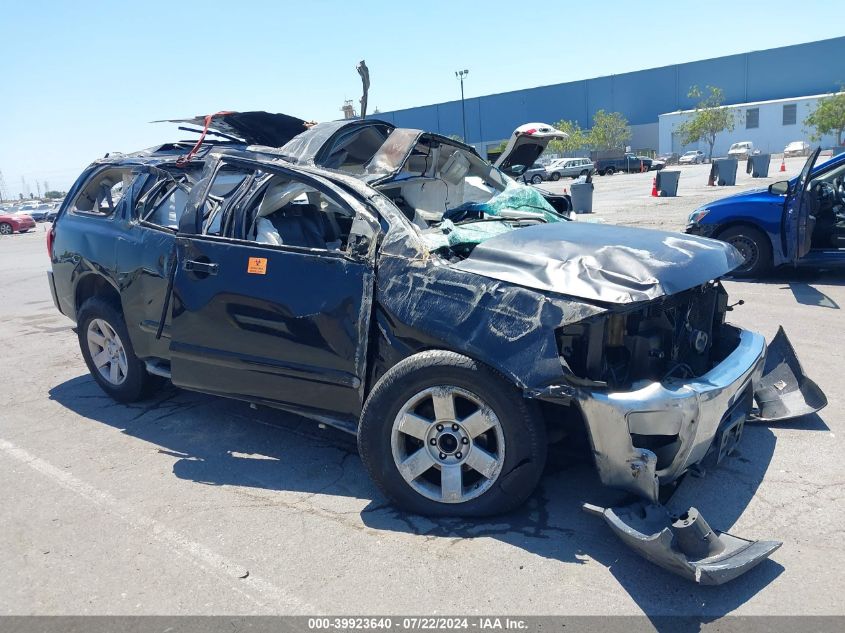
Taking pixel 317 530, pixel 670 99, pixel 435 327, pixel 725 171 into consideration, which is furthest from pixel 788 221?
pixel 670 99

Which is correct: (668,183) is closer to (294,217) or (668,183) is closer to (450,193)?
(450,193)

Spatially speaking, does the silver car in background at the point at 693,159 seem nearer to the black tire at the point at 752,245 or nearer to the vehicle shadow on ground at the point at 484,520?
the black tire at the point at 752,245

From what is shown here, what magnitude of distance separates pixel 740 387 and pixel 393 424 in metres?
1.74

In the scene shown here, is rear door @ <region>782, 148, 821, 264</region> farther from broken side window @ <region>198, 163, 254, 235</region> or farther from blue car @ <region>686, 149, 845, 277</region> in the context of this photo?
broken side window @ <region>198, 163, 254, 235</region>

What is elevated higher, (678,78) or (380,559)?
(678,78)

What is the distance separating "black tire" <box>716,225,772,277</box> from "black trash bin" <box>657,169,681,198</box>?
14993mm

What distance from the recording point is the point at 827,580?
2.82 metres

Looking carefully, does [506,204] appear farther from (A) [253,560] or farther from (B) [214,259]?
(A) [253,560]

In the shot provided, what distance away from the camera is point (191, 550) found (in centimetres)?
332

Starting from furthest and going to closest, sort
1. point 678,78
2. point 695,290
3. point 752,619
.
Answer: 1. point 678,78
2. point 695,290
3. point 752,619

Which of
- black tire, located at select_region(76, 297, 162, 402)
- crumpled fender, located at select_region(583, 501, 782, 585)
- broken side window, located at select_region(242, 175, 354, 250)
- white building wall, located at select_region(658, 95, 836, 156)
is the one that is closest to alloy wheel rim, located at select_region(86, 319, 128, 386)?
black tire, located at select_region(76, 297, 162, 402)

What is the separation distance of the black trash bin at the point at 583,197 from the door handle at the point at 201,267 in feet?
52.8

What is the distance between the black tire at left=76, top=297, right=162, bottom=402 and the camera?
16.8 ft

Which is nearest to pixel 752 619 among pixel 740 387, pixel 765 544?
pixel 765 544
